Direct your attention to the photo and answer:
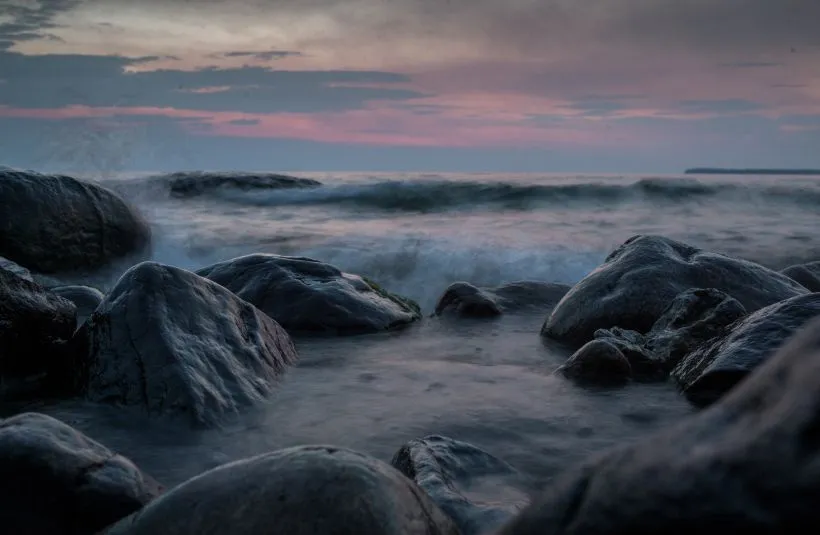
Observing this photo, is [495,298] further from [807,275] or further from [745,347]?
[745,347]

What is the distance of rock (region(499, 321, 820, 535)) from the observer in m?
1.15

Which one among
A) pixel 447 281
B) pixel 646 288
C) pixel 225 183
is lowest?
pixel 225 183

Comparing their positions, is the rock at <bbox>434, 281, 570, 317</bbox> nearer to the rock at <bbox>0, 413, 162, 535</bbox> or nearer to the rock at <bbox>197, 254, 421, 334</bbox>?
the rock at <bbox>197, 254, 421, 334</bbox>

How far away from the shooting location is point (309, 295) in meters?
5.92

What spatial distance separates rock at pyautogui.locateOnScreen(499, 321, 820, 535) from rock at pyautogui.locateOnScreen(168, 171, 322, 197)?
22801 mm

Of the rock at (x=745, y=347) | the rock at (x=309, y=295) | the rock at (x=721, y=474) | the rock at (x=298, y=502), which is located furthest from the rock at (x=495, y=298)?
the rock at (x=721, y=474)

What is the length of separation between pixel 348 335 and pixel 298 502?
3875 millimetres

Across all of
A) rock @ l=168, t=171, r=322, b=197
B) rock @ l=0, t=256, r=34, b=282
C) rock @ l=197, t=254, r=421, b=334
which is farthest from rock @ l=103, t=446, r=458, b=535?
rock @ l=168, t=171, r=322, b=197

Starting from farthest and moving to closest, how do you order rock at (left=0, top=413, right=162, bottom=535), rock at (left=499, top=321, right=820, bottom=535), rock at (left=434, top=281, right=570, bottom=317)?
rock at (left=434, top=281, right=570, bottom=317) < rock at (left=0, top=413, right=162, bottom=535) < rock at (left=499, top=321, right=820, bottom=535)

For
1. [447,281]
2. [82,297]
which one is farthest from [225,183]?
[82,297]

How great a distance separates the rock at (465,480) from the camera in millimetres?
2279

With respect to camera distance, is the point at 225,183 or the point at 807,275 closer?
the point at 807,275

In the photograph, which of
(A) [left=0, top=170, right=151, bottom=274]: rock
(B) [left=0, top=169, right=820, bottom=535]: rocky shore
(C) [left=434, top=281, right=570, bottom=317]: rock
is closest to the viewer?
(B) [left=0, top=169, right=820, bottom=535]: rocky shore

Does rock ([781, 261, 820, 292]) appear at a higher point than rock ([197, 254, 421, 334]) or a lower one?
lower
